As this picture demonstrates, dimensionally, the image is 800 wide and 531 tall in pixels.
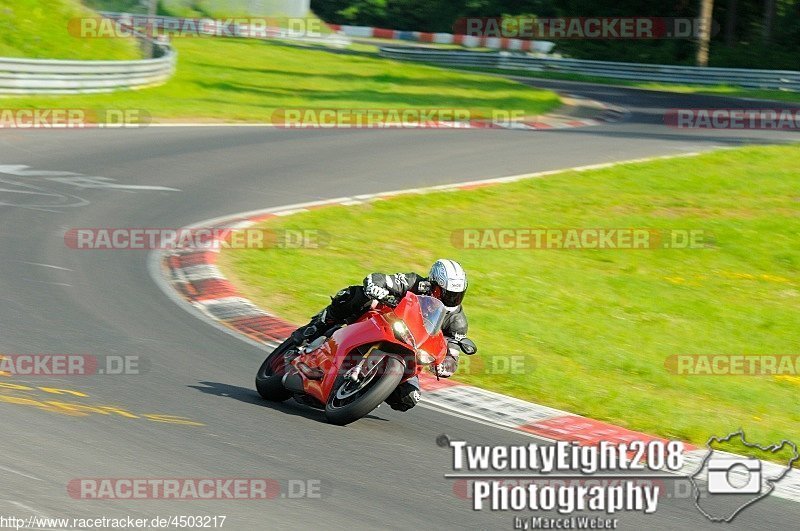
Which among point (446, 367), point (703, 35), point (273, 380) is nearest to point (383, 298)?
point (446, 367)

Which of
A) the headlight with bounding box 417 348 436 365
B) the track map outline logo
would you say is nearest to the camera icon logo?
the track map outline logo

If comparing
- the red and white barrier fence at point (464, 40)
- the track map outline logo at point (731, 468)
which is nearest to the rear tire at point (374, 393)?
the track map outline logo at point (731, 468)

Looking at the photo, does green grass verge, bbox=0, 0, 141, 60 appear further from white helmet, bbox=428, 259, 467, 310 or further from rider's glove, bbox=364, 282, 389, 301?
rider's glove, bbox=364, 282, 389, 301

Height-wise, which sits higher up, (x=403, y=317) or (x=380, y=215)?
(x=403, y=317)

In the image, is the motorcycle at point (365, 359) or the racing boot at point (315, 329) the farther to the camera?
the racing boot at point (315, 329)

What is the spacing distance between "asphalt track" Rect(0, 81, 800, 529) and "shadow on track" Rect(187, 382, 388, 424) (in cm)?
2

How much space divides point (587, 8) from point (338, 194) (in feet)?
121

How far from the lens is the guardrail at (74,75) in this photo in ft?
82.0

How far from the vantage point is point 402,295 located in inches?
326

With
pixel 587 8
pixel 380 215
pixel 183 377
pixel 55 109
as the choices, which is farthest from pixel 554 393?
pixel 587 8

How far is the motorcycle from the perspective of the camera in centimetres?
800

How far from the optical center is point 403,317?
325 inches

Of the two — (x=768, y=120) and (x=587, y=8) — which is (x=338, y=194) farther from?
(x=587, y=8)

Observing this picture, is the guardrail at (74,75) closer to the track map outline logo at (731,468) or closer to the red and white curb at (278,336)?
the red and white curb at (278,336)
